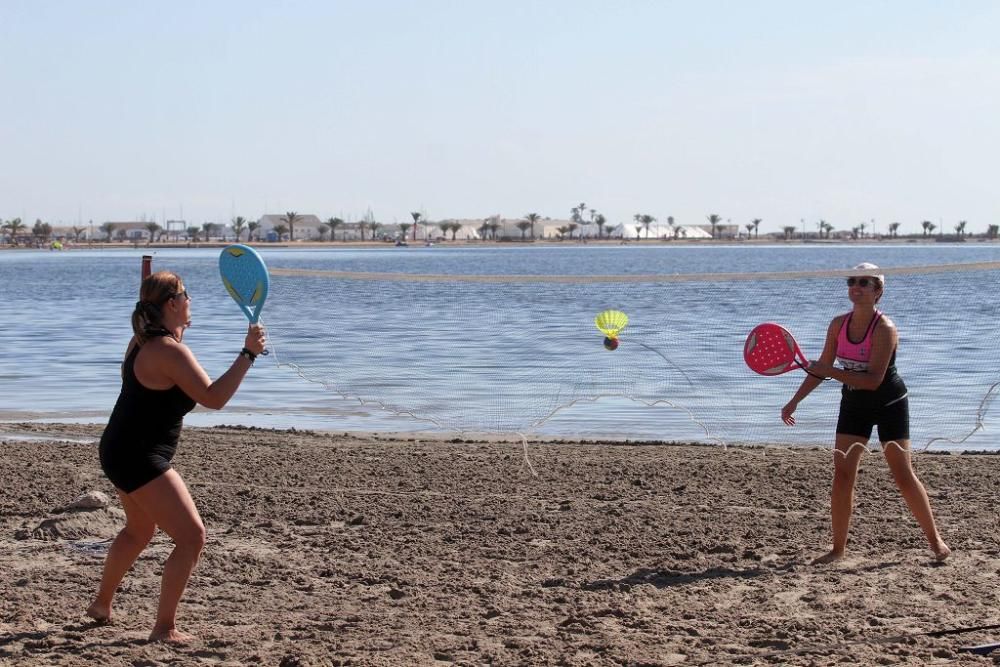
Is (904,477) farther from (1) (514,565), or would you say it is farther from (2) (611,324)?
(2) (611,324)

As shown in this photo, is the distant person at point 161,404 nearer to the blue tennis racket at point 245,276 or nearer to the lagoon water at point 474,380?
the blue tennis racket at point 245,276

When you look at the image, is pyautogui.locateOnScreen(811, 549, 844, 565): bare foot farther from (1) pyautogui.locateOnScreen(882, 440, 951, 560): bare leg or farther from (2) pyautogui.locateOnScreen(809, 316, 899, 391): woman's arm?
(2) pyautogui.locateOnScreen(809, 316, 899, 391): woman's arm

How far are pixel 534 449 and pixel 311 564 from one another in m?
4.56

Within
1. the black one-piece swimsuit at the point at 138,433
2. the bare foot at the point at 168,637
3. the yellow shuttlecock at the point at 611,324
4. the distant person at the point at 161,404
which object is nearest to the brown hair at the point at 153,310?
the distant person at the point at 161,404

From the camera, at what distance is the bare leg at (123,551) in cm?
537

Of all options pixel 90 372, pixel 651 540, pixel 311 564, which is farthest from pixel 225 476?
pixel 90 372

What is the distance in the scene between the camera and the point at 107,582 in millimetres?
5555

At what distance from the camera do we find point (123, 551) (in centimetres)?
545

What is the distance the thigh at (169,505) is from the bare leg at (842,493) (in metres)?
3.34

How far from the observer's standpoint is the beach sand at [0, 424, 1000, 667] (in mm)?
5344

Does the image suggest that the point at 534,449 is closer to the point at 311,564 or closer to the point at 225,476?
the point at 225,476

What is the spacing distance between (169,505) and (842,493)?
11.6 ft

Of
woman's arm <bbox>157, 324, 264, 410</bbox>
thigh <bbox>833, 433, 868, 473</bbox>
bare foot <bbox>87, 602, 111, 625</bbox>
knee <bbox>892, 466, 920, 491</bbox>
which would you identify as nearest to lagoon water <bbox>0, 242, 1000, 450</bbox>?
knee <bbox>892, 466, 920, 491</bbox>

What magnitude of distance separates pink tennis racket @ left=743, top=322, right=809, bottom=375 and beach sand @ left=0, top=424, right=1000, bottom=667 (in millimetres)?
989
